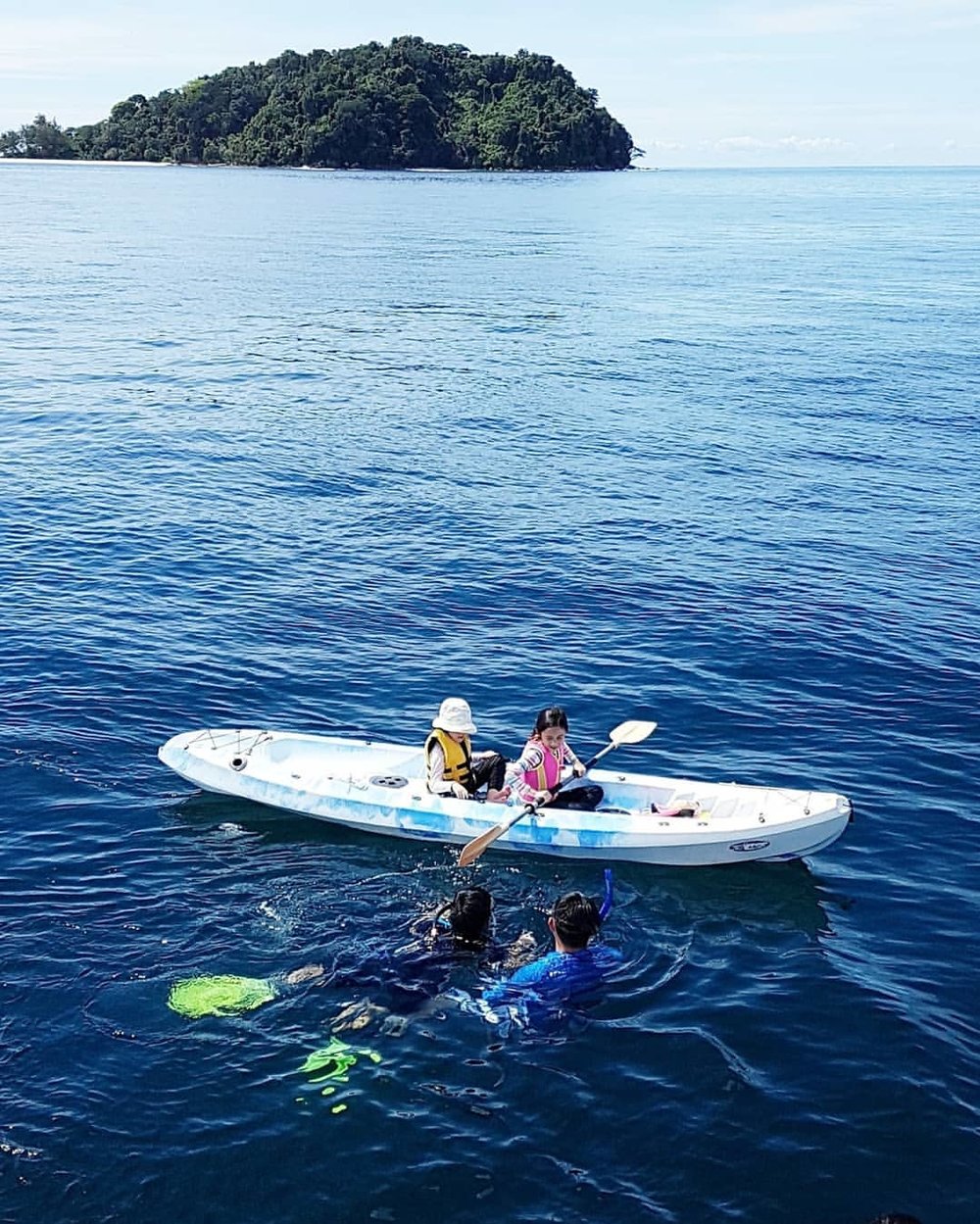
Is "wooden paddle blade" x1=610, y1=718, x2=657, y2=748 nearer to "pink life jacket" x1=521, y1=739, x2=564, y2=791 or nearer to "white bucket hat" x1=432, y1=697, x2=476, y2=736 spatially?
"pink life jacket" x1=521, y1=739, x2=564, y2=791

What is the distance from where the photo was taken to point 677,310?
5366 centimetres

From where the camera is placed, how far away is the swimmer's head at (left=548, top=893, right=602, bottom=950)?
460 inches

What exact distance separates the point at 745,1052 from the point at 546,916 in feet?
8.07

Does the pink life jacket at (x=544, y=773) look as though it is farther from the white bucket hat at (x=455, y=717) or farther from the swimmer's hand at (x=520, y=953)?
the swimmer's hand at (x=520, y=953)

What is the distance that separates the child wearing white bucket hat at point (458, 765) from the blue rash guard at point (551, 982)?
314 centimetres

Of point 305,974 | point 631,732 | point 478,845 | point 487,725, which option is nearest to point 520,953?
point 478,845

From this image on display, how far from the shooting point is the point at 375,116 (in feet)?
566

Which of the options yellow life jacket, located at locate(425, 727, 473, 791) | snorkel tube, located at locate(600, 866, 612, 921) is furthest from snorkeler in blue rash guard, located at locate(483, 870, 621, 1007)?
yellow life jacket, located at locate(425, 727, 473, 791)

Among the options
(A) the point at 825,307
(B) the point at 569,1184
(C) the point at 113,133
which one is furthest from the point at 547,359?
(C) the point at 113,133

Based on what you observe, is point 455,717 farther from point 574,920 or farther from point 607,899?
point 574,920

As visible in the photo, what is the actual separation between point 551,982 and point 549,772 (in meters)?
3.47

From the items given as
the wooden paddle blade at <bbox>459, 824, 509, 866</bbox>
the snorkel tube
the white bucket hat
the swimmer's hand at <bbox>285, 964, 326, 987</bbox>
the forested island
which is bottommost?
the swimmer's hand at <bbox>285, 964, 326, 987</bbox>

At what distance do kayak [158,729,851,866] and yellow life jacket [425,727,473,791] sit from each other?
1.03ft

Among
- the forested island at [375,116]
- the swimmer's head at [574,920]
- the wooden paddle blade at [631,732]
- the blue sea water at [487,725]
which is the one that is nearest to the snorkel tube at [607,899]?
the blue sea water at [487,725]
